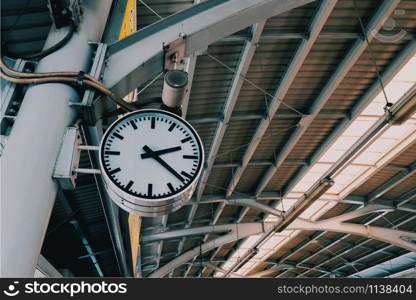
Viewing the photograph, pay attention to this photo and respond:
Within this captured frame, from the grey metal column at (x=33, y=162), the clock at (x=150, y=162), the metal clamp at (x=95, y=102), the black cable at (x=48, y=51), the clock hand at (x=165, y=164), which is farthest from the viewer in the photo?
the black cable at (x=48, y=51)

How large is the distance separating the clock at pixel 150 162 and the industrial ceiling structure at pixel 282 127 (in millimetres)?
550

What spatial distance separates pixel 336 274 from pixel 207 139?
93.4 ft

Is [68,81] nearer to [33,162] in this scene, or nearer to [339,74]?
[33,162]

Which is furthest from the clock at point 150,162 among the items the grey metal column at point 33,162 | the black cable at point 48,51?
the black cable at point 48,51

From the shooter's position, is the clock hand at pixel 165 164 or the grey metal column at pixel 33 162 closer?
the grey metal column at pixel 33 162

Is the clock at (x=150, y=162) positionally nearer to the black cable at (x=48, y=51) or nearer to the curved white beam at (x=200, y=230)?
the black cable at (x=48, y=51)

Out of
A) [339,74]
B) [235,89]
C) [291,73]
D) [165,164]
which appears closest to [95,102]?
[165,164]

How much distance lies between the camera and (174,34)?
11.0 feet

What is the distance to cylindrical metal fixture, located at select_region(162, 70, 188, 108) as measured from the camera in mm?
3123

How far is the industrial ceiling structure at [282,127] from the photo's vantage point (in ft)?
23.5

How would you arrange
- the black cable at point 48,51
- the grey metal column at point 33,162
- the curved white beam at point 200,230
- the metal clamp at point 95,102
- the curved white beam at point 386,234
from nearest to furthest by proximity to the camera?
the grey metal column at point 33,162
the metal clamp at point 95,102
the black cable at point 48,51
the curved white beam at point 200,230
the curved white beam at point 386,234

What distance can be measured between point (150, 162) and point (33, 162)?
845 millimetres

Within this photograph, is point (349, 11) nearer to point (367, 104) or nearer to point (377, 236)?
point (367, 104)

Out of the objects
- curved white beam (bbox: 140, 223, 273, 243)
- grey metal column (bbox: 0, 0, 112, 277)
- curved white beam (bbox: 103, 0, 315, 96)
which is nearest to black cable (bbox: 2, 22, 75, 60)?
Result: grey metal column (bbox: 0, 0, 112, 277)
